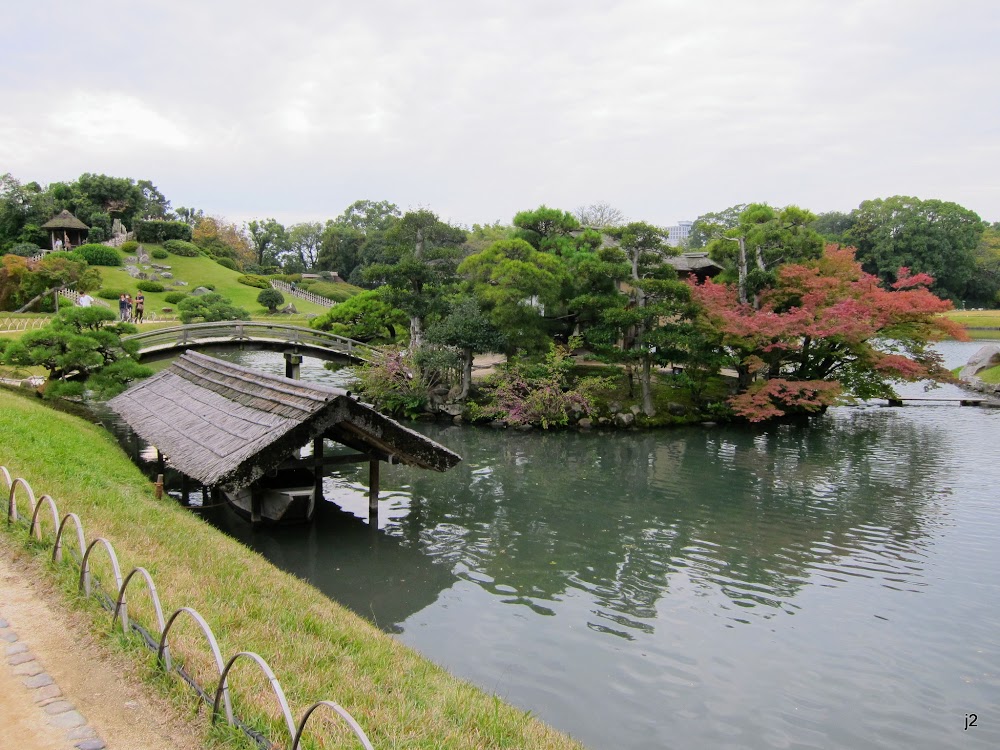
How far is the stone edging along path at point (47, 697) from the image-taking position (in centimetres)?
502

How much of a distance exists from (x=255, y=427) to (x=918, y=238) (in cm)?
6406

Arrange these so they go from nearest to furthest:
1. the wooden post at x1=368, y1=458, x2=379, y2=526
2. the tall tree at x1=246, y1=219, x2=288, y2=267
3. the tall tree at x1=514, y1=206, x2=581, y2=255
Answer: the wooden post at x1=368, y1=458, x2=379, y2=526
the tall tree at x1=514, y1=206, x2=581, y2=255
the tall tree at x1=246, y1=219, x2=288, y2=267

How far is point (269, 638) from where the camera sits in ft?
23.2

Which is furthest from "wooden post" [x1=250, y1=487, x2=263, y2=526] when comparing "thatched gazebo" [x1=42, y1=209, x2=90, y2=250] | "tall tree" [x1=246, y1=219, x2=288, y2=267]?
"tall tree" [x1=246, y1=219, x2=288, y2=267]

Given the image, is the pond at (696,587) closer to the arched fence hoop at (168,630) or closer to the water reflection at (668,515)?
the water reflection at (668,515)

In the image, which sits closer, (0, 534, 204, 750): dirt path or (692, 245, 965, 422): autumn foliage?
(0, 534, 204, 750): dirt path

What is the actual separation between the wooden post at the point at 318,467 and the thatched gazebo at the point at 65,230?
2180 inches

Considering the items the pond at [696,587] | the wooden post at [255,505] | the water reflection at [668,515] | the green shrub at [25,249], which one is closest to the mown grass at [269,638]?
the pond at [696,587]

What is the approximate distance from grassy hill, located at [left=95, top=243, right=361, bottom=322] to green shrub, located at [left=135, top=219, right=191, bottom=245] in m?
1.49

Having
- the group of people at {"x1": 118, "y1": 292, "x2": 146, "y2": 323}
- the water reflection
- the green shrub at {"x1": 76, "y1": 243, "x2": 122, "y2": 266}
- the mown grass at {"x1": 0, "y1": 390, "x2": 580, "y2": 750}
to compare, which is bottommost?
the water reflection

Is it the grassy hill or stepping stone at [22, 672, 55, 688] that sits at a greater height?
the grassy hill

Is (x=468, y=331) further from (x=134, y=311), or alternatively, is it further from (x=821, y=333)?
(x=134, y=311)

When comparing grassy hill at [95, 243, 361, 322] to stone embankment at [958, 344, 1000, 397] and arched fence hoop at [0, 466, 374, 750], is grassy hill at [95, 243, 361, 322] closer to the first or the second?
stone embankment at [958, 344, 1000, 397]

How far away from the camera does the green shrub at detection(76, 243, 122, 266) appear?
5666cm
